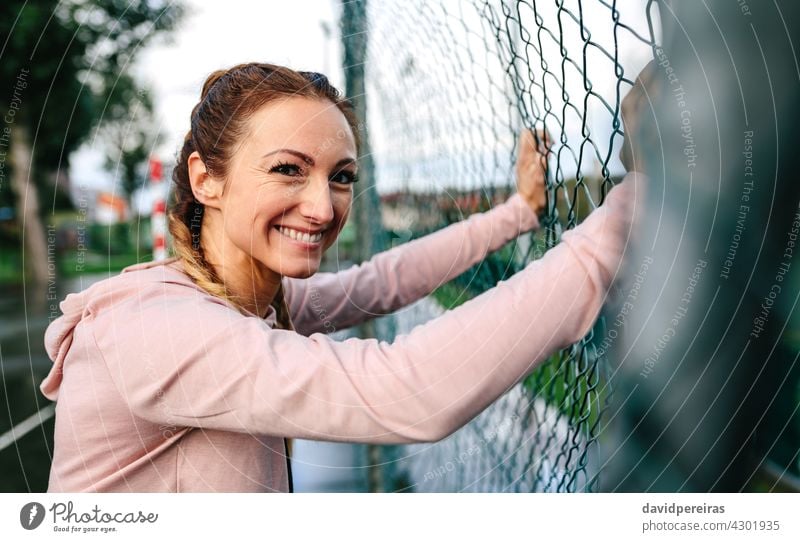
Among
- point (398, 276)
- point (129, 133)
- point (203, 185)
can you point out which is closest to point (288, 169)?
point (203, 185)

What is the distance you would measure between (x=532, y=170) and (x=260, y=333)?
0.57 m

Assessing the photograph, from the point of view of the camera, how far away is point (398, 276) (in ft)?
3.89

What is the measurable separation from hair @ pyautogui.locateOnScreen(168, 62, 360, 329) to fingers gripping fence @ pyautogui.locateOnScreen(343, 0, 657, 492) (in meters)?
0.30

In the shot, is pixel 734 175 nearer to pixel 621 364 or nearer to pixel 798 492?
pixel 621 364

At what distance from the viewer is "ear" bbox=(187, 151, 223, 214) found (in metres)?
0.89

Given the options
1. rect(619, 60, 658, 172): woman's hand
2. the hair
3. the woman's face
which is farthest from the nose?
rect(619, 60, 658, 172): woman's hand

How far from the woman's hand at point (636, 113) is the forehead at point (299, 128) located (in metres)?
0.32

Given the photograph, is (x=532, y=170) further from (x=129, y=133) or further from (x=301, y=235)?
(x=129, y=133)

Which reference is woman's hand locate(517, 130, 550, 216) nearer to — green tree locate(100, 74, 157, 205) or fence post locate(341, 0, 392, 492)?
green tree locate(100, 74, 157, 205)

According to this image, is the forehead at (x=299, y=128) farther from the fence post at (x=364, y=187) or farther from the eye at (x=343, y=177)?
the fence post at (x=364, y=187)
